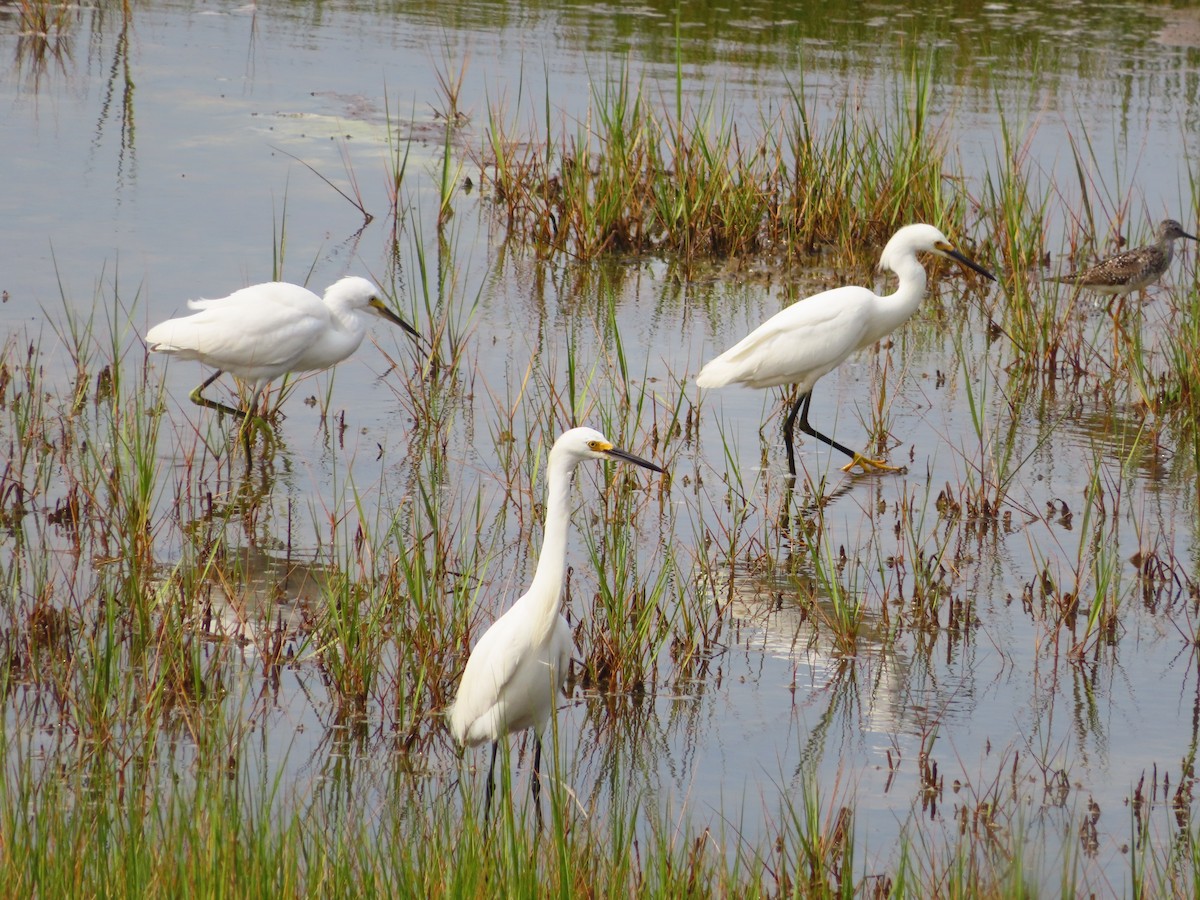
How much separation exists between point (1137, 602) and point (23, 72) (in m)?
11.6

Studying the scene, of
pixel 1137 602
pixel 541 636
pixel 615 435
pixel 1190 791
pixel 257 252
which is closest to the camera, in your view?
pixel 541 636

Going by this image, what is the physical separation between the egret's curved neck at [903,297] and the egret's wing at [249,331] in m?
2.90

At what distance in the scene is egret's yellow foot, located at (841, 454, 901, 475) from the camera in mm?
7453

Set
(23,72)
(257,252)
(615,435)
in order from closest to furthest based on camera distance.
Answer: (615,435), (257,252), (23,72)

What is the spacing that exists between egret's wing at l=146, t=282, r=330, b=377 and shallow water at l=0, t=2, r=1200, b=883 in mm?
356

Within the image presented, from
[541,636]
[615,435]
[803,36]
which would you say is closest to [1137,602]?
[615,435]

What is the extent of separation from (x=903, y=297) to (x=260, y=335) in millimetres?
3314

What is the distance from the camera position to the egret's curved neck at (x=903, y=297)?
26.4 feet

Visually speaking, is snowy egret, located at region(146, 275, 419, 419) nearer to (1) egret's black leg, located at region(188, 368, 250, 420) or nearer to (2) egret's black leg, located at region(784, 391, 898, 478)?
(1) egret's black leg, located at region(188, 368, 250, 420)

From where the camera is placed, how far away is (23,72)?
14062 millimetres

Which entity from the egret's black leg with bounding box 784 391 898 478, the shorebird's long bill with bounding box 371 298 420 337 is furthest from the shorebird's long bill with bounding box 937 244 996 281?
the shorebird's long bill with bounding box 371 298 420 337

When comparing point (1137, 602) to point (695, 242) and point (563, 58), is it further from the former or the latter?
point (563, 58)

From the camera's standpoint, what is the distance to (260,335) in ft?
22.4

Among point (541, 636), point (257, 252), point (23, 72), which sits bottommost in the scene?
point (541, 636)
